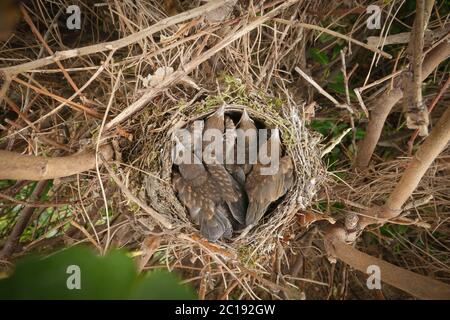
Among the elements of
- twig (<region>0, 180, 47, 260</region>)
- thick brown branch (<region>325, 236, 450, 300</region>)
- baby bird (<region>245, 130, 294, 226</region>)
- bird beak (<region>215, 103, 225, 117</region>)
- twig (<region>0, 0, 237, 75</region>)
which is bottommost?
thick brown branch (<region>325, 236, 450, 300</region>)

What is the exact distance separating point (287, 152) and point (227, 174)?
297 millimetres

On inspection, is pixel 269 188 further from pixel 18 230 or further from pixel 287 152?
pixel 18 230

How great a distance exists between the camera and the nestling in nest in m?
1.85

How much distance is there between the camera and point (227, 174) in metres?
2.02

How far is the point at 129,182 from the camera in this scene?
1.66m

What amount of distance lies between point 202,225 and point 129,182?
0.35m

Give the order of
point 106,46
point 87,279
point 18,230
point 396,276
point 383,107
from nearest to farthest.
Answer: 1. point 87,279
2. point 106,46
3. point 396,276
4. point 383,107
5. point 18,230

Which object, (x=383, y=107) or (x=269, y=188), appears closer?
(x=383, y=107)

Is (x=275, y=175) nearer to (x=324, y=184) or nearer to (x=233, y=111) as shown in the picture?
(x=324, y=184)

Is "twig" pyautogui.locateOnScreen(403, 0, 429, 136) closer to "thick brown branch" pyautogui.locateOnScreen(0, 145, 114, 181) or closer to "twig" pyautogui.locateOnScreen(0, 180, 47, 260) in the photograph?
"thick brown branch" pyautogui.locateOnScreen(0, 145, 114, 181)

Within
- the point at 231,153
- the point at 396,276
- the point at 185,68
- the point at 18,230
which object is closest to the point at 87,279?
the point at 185,68

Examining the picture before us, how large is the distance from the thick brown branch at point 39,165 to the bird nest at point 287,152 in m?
0.32

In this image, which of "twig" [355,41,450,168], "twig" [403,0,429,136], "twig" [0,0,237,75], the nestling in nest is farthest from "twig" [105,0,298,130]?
"twig" [355,41,450,168]
